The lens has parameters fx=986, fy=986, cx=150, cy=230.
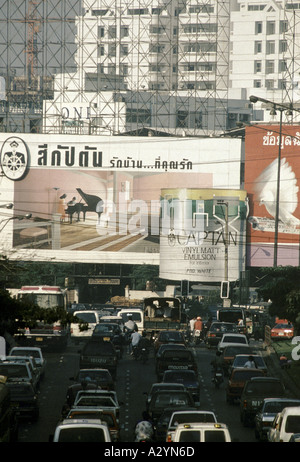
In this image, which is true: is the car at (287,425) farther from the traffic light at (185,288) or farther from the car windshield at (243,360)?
the traffic light at (185,288)

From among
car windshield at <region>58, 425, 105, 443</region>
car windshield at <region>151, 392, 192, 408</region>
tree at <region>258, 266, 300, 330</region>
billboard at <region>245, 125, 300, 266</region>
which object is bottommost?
car windshield at <region>151, 392, 192, 408</region>

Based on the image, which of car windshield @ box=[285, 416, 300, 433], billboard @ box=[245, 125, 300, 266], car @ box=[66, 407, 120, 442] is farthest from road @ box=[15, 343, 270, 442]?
billboard @ box=[245, 125, 300, 266]

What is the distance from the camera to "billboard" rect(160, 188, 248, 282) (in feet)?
293

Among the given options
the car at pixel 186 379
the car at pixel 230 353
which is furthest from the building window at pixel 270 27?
the car at pixel 186 379

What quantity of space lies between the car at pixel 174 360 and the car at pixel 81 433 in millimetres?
16690

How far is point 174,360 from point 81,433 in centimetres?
1744

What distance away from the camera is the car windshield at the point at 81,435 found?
1969 cm

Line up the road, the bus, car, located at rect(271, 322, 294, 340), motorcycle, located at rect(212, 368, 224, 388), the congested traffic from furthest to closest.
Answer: car, located at rect(271, 322, 294, 340) < the bus < motorcycle, located at rect(212, 368, 224, 388) < the road < the congested traffic

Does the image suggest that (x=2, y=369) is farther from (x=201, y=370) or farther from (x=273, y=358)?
(x=273, y=358)

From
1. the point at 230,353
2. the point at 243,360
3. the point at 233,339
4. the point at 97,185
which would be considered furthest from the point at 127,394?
the point at 97,185

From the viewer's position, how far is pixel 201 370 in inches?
1666

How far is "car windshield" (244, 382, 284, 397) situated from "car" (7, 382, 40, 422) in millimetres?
6277

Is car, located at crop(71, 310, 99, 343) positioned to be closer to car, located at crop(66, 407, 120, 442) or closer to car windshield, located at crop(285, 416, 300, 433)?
car, located at crop(66, 407, 120, 442)

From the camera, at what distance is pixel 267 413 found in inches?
1014
